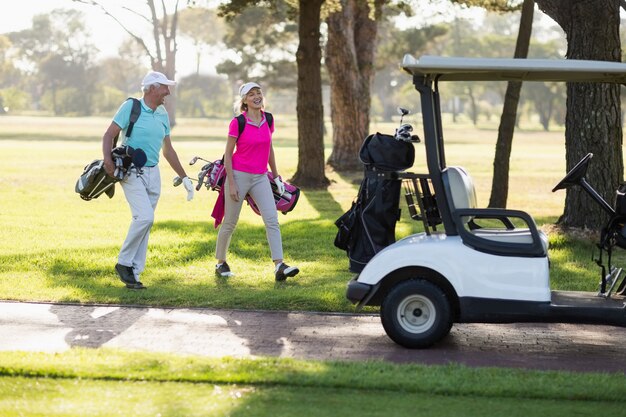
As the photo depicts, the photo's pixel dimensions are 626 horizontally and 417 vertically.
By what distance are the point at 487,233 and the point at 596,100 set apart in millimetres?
5481

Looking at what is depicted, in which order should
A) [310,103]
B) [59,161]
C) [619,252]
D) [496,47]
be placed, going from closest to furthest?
1. [619,252]
2. [310,103]
3. [59,161]
4. [496,47]

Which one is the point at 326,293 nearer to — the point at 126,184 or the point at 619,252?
the point at 126,184

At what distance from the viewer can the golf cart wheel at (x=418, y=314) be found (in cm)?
666

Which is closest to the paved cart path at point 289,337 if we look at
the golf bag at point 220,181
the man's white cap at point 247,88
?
the golf bag at point 220,181

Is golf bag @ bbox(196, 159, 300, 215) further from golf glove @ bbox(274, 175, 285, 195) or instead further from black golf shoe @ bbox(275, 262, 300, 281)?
black golf shoe @ bbox(275, 262, 300, 281)

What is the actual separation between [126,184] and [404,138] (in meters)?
2.57

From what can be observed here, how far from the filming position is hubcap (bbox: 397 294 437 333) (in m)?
6.70

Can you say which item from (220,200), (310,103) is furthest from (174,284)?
(310,103)

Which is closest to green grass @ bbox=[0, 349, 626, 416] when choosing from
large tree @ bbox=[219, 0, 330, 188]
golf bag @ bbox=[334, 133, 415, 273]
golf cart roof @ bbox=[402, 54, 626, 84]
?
golf bag @ bbox=[334, 133, 415, 273]

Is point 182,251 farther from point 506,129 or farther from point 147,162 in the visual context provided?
point 506,129

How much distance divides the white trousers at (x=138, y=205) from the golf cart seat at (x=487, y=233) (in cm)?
285

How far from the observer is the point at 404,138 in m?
7.25

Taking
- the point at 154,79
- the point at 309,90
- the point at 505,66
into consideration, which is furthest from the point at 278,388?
the point at 309,90

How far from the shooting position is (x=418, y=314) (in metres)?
6.79
